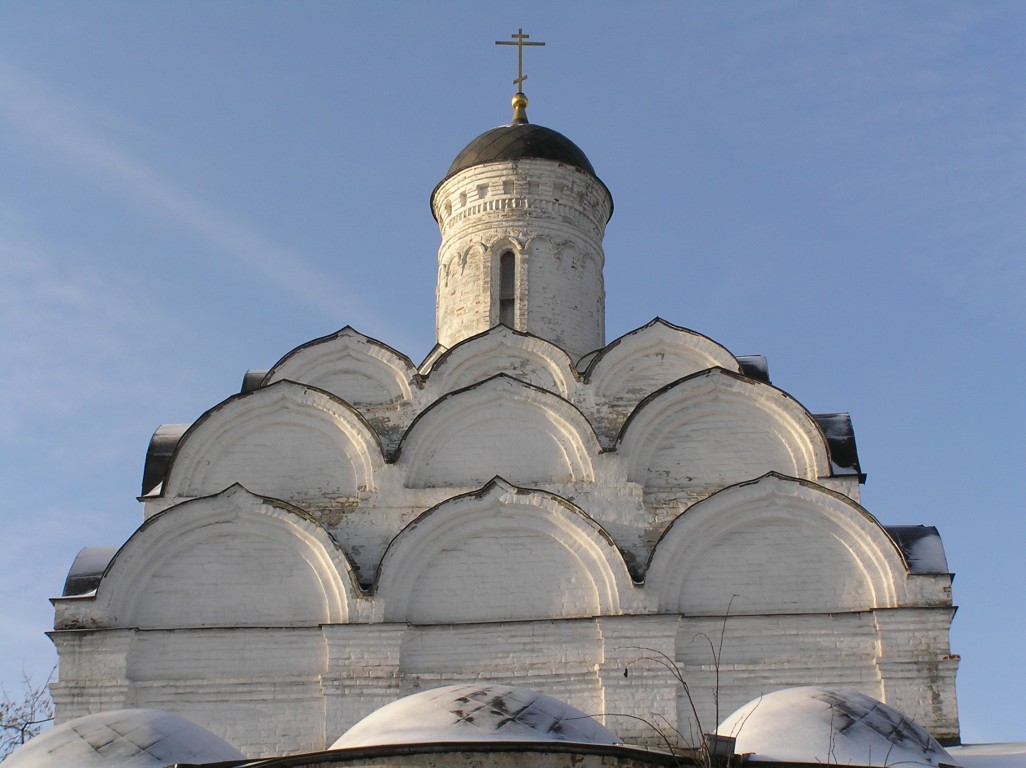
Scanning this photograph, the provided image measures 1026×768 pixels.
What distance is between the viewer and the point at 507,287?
13.6 metres

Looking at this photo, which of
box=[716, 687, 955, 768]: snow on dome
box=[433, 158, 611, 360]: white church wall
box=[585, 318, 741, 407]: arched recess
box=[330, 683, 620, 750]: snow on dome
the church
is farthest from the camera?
box=[433, 158, 611, 360]: white church wall

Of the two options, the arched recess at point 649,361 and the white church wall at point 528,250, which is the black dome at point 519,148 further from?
the arched recess at point 649,361

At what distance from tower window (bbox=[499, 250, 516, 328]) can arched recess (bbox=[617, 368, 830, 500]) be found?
263 centimetres

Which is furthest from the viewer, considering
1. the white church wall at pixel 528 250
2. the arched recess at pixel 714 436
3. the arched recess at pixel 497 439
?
the white church wall at pixel 528 250

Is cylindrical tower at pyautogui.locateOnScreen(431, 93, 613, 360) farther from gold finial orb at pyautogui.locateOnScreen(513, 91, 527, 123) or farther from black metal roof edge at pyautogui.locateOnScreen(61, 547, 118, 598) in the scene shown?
black metal roof edge at pyautogui.locateOnScreen(61, 547, 118, 598)

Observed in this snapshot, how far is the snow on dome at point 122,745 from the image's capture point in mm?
7273

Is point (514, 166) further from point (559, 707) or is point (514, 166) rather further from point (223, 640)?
point (559, 707)

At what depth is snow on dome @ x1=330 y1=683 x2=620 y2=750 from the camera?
6.67 meters

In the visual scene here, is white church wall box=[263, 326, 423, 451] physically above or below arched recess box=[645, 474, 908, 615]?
above

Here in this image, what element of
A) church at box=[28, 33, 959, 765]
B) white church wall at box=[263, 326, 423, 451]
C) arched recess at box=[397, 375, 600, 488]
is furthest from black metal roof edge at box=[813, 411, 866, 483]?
white church wall at box=[263, 326, 423, 451]

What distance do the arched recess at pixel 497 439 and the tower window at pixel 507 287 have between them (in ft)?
6.91

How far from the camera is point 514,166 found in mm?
13766

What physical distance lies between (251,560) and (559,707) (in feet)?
13.5

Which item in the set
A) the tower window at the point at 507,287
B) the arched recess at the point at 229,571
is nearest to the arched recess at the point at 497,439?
the arched recess at the point at 229,571
